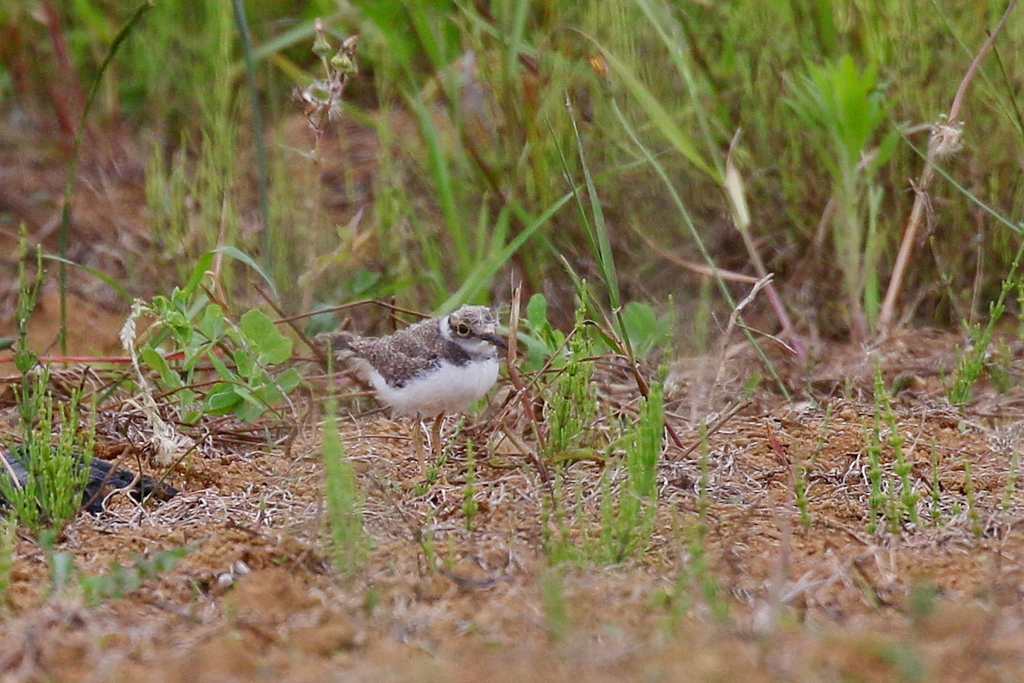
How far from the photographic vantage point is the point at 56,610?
2799 millimetres

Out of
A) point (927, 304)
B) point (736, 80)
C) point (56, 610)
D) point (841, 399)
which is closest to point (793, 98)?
point (736, 80)

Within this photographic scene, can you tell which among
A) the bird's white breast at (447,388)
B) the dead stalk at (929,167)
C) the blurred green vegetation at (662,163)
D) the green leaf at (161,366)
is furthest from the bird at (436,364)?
the dead stalk at (929,167)

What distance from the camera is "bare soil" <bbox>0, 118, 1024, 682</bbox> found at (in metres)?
2.43

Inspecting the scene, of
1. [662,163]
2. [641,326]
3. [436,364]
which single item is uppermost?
[662,163]

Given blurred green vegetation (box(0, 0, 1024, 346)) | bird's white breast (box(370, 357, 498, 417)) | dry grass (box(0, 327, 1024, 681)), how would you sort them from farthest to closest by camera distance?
1. blurred green vegetation (box(0, 0, 1024, 346))
2. bird's white breast (box(370, 357, 498, 417))
3. dry grass (box(0, 327, 1024, 681))

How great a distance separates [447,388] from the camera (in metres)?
3.94

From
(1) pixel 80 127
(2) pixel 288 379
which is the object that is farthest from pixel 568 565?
(1) pixel 80 127

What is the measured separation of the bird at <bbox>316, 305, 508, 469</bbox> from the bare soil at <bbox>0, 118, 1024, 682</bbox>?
5.7 inches

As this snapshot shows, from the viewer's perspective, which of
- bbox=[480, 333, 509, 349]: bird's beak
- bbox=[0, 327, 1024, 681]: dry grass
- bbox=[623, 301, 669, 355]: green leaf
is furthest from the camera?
bbox=[623, 301, 669, 355]: green leaf

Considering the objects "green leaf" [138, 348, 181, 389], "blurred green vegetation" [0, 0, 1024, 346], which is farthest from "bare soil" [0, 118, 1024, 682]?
"blurred green vegetation" [0, 0, 1024, 346]

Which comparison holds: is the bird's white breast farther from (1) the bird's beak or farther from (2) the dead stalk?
(2) the dead stalk

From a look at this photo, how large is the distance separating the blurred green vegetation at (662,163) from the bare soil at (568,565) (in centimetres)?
71

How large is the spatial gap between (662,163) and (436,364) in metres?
2.01

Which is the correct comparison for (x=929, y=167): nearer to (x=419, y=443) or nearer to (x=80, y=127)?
(x=419, y=443)
